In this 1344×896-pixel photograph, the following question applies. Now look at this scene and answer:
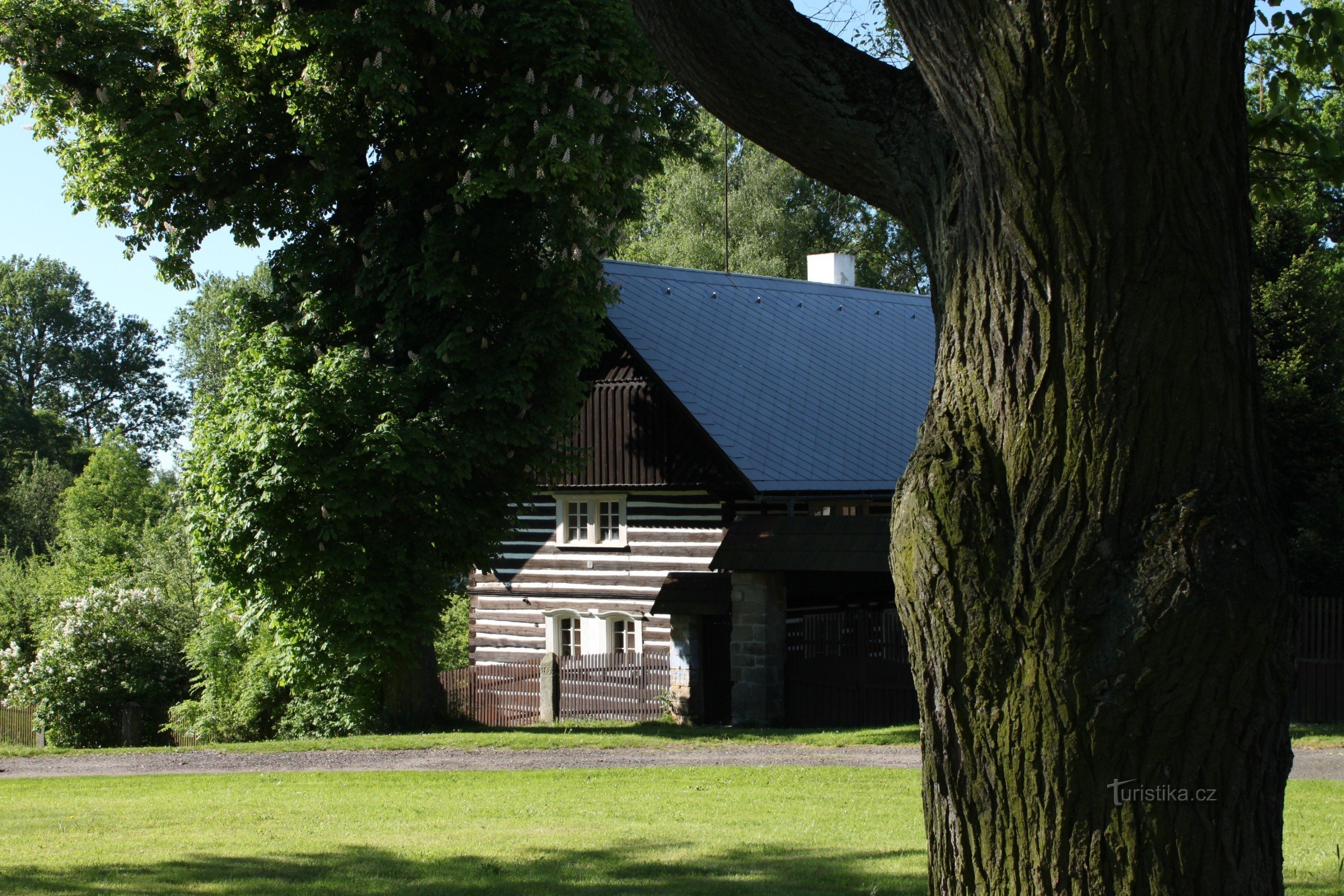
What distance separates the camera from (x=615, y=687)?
21.5 metres

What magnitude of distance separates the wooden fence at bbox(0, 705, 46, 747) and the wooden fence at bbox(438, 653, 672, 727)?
870 cm

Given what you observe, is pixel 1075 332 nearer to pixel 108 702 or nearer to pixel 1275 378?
pixel 1275 378

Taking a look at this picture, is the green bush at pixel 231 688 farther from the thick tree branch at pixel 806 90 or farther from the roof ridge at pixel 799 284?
the thick tree branch at pixel 806 90

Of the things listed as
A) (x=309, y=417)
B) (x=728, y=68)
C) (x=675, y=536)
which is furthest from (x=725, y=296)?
(x=728, y=68)

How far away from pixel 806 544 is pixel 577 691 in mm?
5549

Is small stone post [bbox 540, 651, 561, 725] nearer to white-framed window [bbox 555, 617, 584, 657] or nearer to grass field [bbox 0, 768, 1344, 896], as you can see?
white-framed window [bbox 555, 617, 584, 657]

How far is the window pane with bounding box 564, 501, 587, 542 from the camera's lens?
24.5 meters

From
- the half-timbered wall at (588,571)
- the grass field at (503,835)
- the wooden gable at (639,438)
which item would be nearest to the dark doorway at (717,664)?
the half-timbered wall at (588,571)

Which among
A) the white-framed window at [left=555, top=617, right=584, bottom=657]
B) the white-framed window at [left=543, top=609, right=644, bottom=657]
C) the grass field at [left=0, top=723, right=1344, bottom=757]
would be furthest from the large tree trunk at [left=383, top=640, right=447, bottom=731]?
the white-framed window at [left=555, top=617, right=584, bottom=657]

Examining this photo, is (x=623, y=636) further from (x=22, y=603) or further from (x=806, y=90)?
(x=806, y=90)

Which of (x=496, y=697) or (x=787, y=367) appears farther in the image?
(x=787, y=367)

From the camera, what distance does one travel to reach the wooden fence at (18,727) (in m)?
24.7

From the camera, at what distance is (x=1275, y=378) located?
60.1ft
